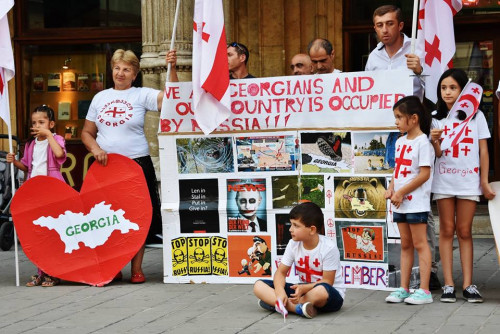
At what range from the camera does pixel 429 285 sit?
7.98 m

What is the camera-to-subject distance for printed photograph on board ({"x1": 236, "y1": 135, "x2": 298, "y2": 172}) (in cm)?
819

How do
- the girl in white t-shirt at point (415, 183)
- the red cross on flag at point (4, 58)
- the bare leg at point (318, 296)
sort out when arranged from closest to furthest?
the bare leg at point (318, 296) < the girl in white t-shirt at point (415, 183) < the red cross on flag at point (4, 58)

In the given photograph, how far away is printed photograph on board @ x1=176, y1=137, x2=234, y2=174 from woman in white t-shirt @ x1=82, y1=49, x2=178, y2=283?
394mm

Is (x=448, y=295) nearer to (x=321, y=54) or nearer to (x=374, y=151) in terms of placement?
(x=374, y=151)

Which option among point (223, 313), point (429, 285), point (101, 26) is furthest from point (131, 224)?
point (101, 26)

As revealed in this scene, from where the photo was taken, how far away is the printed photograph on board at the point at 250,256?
826 cm

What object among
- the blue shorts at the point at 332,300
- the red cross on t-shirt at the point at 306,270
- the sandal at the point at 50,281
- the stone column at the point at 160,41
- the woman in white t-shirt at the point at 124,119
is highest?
the stone column at the point at 160,41

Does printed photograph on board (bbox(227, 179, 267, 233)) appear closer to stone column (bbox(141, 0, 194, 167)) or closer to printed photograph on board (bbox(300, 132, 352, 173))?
printed photograph on board (bbox(300, 132, 352, 173))

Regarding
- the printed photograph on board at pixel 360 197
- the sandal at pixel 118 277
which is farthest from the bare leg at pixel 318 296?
the sandal at pixel 118 277

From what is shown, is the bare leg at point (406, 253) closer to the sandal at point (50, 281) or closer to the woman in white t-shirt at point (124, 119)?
the woman in white t-shirt at point (124, 119)

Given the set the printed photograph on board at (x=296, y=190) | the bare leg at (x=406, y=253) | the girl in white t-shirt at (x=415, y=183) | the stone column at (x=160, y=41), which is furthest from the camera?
the stone column at (x=160, y=41)

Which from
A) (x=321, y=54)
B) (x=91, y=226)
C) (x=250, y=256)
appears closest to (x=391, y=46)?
(x=321, y=54)

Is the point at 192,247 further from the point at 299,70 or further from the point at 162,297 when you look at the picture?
the point at 299,70

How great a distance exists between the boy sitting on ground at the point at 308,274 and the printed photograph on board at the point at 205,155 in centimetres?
147
